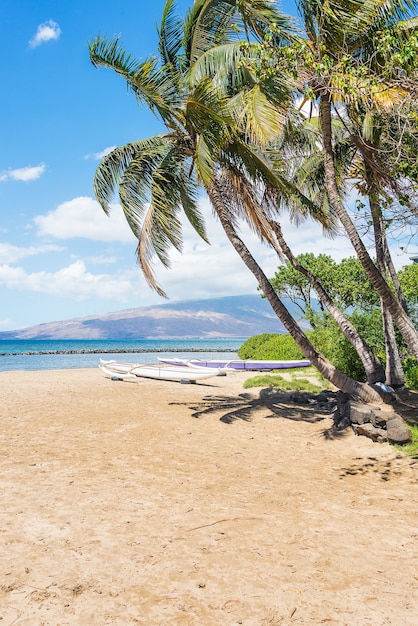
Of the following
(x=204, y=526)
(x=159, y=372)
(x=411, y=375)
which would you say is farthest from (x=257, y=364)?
(x=204, y=526)

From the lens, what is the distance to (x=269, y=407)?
12461mm

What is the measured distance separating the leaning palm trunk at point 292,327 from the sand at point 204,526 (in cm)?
121

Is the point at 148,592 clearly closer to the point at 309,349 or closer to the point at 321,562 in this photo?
the point at 321,562

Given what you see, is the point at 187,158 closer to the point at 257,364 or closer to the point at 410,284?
the point at 410,284

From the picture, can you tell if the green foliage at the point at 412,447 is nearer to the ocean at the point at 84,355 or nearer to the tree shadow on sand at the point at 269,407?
the tree shadow on sand at the point at 269,407

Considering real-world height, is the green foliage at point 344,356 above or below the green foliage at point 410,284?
below

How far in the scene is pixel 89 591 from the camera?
3656 millimetres

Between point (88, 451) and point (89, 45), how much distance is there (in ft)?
30.2

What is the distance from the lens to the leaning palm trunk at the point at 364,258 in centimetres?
866

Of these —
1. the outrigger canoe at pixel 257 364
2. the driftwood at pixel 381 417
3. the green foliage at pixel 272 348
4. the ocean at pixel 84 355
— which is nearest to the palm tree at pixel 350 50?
the driftwood at pixel 381 417

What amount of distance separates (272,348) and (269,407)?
1792 cm

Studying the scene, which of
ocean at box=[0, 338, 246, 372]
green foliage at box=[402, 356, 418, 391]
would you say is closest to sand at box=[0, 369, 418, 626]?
green foliage at box=[402, 356, 418, 391]

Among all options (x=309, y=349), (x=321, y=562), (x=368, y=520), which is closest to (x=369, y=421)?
(x=309, y=349)

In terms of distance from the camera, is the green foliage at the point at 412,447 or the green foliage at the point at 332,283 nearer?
the green foliage at the point at 412,447
